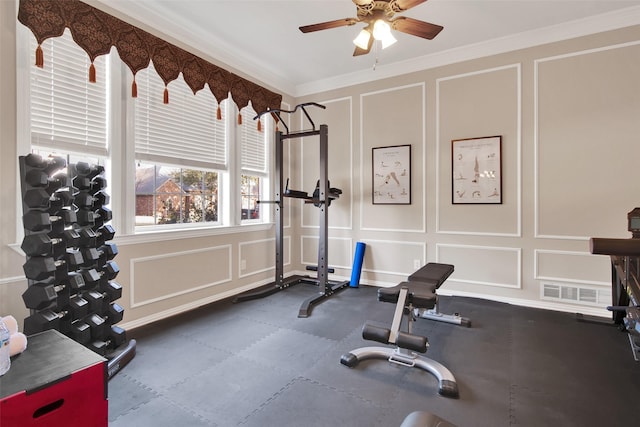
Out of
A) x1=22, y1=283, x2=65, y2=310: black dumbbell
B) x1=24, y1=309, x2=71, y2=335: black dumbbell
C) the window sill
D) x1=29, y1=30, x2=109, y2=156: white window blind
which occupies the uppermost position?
x1=29, y1=30, x2=109, y2=156: white window blind

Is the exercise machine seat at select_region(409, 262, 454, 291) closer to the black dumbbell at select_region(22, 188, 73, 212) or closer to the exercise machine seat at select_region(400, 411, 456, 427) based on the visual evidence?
the exercise machine seat at select_region(400, 411, 456, 427)

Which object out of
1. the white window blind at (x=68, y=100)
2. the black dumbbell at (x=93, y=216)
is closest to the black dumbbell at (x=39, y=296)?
the black dumbbell at (x=93, y=216)

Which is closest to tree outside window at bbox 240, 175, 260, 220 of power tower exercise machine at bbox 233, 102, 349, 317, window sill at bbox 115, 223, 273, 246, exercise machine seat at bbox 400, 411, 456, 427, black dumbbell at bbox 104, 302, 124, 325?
window sill at bbox 115, 223, 273, 246

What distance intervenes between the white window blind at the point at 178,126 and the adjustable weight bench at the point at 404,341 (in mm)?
2528

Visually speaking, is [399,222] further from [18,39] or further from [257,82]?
[18,39]

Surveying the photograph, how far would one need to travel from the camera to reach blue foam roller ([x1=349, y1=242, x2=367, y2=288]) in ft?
14.4

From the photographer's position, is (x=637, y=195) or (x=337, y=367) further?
(x=637, y=195)

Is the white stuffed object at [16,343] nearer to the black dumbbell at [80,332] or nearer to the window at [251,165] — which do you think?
the black dumbbell at [80,332]

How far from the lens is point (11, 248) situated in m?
2.16

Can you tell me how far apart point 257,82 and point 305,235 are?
2.36 meters

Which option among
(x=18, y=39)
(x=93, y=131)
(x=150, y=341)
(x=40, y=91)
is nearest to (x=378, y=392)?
(x=150, y=341)

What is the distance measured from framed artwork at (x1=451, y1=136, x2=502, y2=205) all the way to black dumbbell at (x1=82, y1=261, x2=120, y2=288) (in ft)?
11.9

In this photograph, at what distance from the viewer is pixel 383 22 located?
2352 mm

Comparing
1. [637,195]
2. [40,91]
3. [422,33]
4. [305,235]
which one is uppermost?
[422,33]
